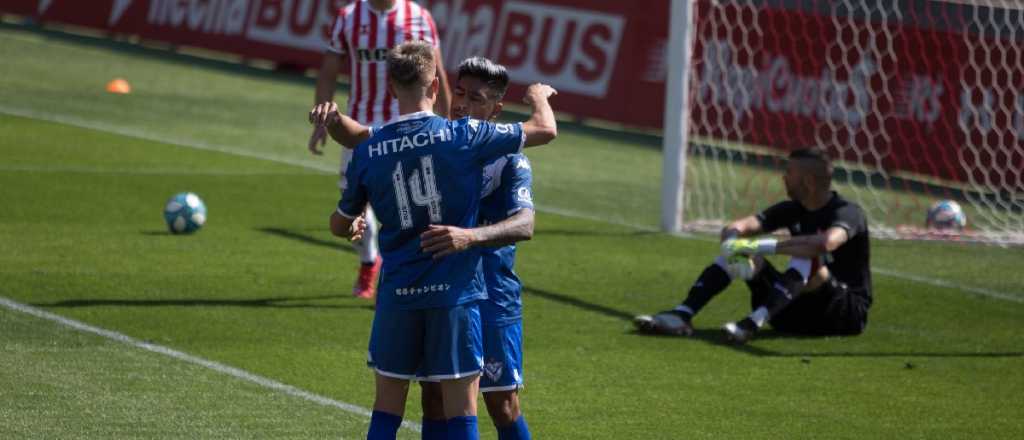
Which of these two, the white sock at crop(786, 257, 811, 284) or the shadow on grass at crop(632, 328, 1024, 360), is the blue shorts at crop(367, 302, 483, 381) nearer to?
the shadow on grass at crop(632, 328, 1024, 360)

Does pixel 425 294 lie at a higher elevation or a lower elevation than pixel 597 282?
higher

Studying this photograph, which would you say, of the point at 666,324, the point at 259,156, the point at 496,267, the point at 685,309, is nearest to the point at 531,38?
the point at 259,156

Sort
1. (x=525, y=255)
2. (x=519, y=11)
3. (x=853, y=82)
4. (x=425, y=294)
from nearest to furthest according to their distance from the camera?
(x=425, y=294) < (x=525, y=255) < (x=853, y=82) < (x=519, y=11)

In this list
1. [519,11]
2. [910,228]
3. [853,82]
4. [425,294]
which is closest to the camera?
[425,294]

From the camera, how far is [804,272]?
30.9ft

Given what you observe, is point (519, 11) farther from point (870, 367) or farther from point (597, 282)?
point (870, 367)

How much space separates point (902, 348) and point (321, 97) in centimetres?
374

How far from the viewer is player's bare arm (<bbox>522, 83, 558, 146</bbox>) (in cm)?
554

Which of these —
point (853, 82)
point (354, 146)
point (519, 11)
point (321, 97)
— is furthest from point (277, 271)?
point (519, 11)

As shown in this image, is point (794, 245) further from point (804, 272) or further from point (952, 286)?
point (952, 286)

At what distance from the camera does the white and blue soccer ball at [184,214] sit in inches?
462

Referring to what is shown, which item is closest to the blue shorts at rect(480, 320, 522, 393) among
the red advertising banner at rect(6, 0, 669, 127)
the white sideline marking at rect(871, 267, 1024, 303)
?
the white sideline marking at rect(871, 267, 1024, 303)

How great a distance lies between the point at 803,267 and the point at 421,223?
14.9 ft

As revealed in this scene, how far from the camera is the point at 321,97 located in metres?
10.1
